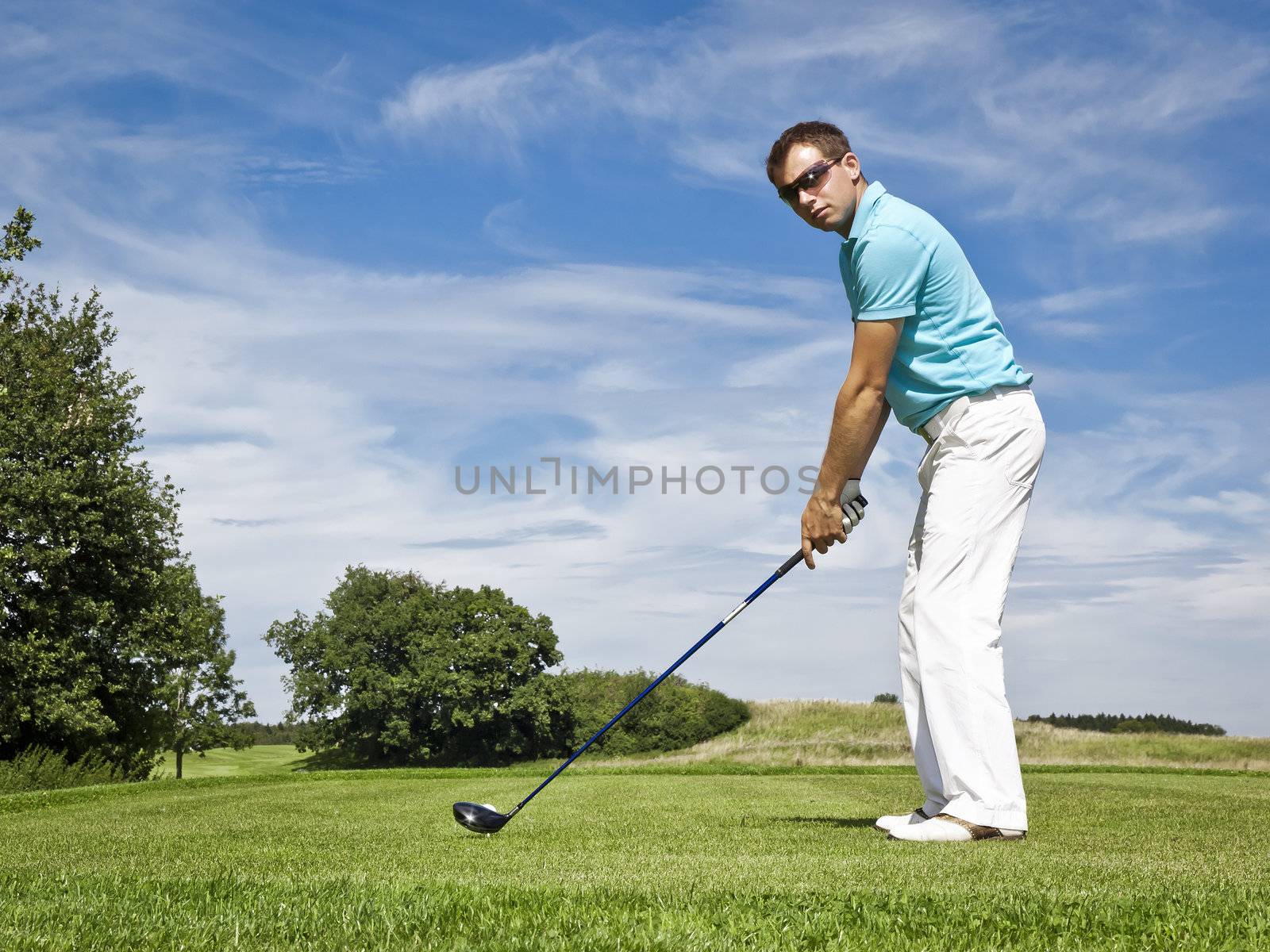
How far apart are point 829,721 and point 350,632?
2538cm

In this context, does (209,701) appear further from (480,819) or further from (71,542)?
(480,819)

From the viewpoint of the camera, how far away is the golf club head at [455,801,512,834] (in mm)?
5125

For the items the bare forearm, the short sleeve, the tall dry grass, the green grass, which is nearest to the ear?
the short sleeve

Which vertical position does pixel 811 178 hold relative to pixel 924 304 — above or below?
above

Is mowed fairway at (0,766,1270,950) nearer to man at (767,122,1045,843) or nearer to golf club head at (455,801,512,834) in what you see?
golf club head at (455,801,512,834)

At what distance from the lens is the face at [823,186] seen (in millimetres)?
4984

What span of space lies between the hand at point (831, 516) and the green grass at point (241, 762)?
45.8 meters

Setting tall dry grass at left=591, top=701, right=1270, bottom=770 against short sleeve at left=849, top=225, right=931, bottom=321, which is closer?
short sleeve at left=849, top=225, right=931, bottom=321

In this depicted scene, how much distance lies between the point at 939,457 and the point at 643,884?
255 cm

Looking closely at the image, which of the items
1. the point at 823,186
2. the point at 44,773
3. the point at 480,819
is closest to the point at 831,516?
the point at 823,186

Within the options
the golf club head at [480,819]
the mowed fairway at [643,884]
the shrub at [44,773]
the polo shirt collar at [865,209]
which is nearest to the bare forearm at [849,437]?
the polo shirt collar at [865,209]

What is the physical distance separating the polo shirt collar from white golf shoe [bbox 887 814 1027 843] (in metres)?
2.63

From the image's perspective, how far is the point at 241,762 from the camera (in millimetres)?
56531

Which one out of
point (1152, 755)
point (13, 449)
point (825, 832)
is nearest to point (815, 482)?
point (825, 832)
